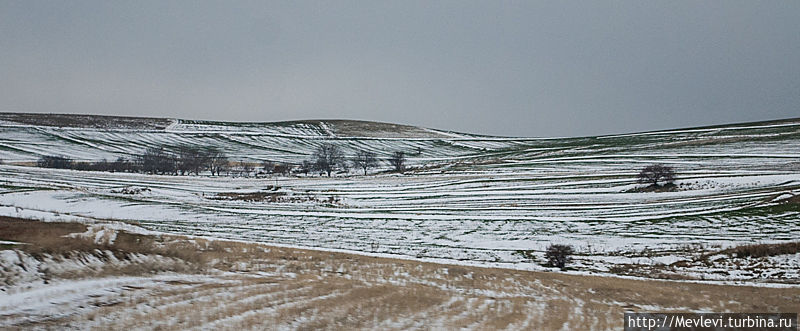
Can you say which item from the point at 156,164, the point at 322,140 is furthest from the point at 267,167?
the point at 322,140

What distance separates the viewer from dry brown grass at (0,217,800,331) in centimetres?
788

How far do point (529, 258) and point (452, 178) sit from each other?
144ft

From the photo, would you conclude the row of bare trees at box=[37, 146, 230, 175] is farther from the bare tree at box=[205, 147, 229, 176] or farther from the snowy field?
→ the snowy field

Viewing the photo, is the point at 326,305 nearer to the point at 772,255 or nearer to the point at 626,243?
the point at 772,255

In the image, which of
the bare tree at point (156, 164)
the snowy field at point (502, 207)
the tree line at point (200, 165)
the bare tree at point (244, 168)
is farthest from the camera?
the bare tree at point (244, 168)

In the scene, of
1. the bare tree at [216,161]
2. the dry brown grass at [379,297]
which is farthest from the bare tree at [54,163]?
the dry brown grass at [379,297]

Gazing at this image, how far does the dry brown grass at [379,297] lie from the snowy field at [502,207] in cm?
388

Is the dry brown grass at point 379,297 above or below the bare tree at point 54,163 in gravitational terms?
above

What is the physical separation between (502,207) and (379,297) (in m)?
30.2

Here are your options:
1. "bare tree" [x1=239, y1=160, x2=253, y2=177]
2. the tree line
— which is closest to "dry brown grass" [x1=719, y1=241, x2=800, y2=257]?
A: the tree line

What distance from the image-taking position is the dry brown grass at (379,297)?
25.8ft

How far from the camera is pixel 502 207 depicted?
39.0 m

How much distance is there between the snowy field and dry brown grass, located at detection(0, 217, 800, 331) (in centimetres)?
388

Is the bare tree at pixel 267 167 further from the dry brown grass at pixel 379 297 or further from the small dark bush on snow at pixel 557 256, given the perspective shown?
the dry brown grass at pixel 379 297
